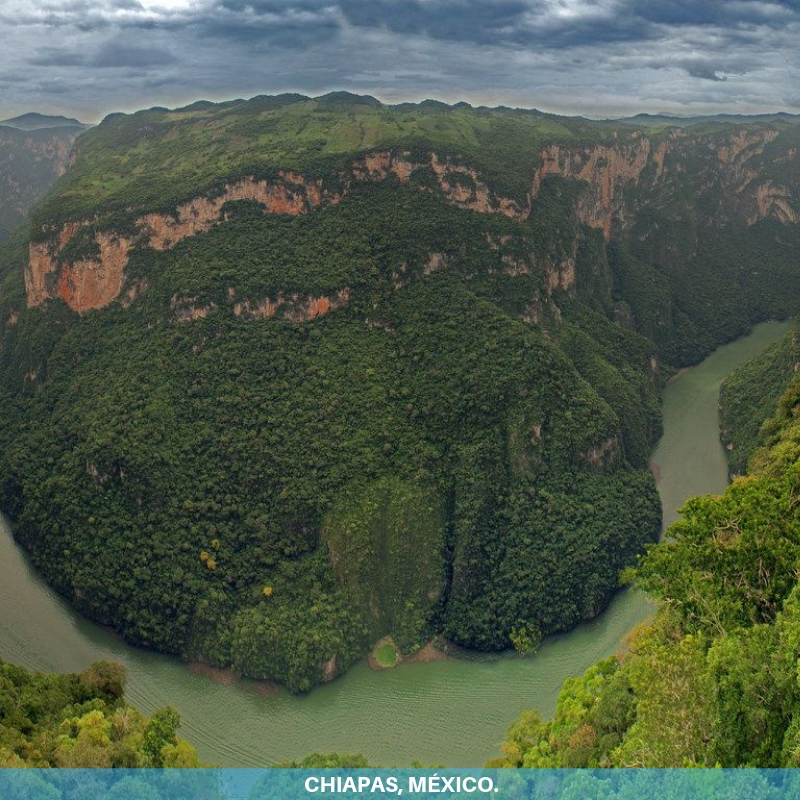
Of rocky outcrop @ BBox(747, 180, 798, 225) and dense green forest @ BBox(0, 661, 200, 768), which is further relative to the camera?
Answer: rocky outcrop @ BBox(747, 180, 798, 225)

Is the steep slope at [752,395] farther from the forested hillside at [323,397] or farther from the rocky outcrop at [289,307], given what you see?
the rocky outcrop at [289,307]

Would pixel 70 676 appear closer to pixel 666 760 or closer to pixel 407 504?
pixel 407 504

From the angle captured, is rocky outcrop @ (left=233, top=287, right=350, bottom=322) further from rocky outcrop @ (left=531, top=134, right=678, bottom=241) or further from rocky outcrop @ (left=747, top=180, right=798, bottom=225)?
rocky outcrop @ (left=747, top=180, right=798, bottom=225)

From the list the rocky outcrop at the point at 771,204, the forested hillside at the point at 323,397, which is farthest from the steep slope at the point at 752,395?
the rocky outcrop at the point at 771,204

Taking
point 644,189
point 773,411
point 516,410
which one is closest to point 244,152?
point 516,410

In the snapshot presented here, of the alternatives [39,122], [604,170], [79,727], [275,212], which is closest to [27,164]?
[39,122]

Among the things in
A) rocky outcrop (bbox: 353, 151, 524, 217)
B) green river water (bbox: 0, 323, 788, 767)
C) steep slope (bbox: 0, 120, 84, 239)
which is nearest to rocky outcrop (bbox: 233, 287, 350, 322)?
rocky outcrop (bbox: 353, 151, 524, 217)
